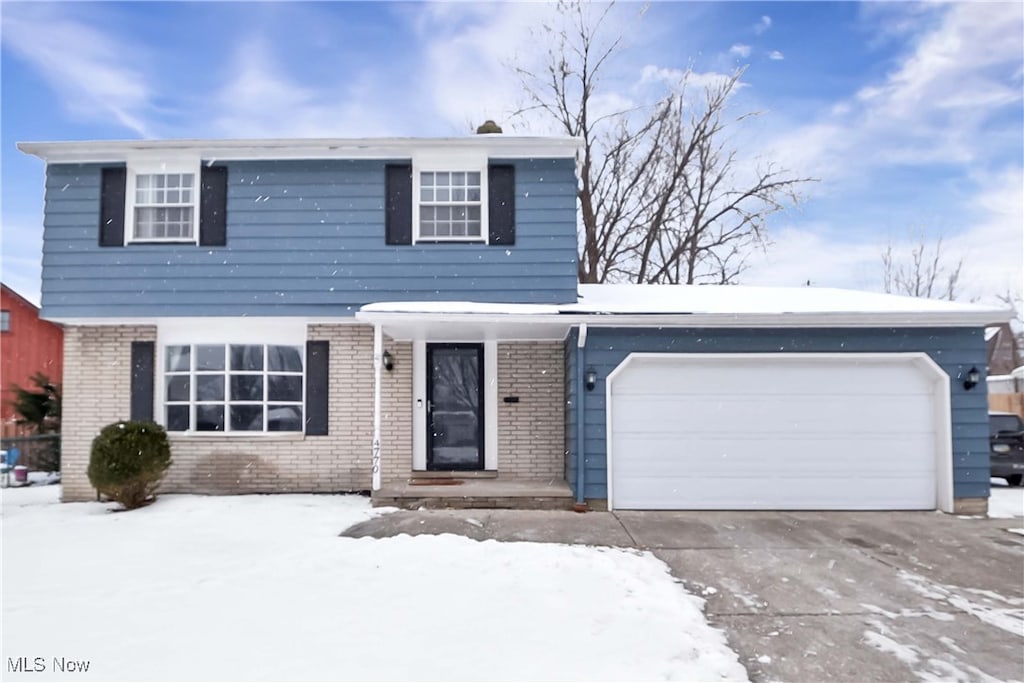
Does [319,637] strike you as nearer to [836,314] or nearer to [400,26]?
[836,314]

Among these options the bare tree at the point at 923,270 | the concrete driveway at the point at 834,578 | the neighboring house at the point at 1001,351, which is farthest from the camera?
the neighboring house at the point at 1001,351

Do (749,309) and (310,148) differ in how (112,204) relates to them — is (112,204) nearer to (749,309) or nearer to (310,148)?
(310,148)

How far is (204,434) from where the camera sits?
8.92 meters

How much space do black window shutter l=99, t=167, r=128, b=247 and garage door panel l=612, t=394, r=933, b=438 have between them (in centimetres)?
763

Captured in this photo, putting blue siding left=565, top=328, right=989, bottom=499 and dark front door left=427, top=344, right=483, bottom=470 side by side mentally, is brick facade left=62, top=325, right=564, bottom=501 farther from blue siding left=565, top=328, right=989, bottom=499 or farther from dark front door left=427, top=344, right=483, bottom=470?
blue siding left=565, top=328, right=989, bottom=499

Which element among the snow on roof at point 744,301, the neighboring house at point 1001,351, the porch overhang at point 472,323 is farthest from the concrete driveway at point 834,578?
the neighboring house at point 1001,351

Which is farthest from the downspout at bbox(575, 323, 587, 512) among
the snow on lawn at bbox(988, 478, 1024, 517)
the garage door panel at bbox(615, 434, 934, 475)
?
the snow on lawn at bbox(988, 478, 1024, 517)

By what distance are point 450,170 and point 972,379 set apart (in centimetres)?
762

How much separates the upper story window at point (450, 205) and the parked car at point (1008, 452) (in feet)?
32.2

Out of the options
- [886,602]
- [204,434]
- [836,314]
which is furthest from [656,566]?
[204,434]

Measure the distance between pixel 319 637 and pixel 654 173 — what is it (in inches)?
694

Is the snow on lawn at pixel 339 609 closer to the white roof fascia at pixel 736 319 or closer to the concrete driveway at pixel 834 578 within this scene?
the concrete driveway at pixel 834 578

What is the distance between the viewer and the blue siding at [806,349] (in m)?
7.90

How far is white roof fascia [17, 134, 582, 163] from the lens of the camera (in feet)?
28.7
